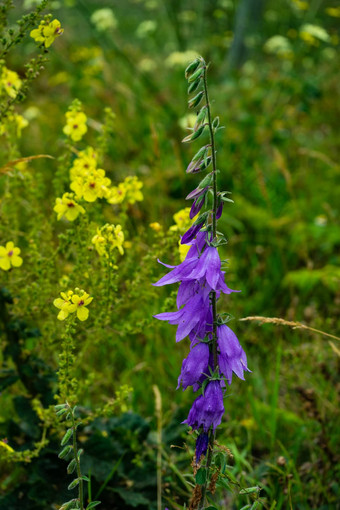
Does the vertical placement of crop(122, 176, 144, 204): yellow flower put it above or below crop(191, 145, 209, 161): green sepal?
below

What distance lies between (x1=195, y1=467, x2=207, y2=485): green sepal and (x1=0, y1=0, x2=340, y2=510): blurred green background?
1.13ft

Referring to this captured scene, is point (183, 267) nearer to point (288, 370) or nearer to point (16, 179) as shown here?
point (16, 179)

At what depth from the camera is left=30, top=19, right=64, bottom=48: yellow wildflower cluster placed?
1539 mm

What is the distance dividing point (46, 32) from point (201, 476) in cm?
129

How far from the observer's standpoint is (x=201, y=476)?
119 cm

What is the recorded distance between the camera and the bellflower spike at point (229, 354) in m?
1.13

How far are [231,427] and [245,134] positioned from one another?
2.73 m

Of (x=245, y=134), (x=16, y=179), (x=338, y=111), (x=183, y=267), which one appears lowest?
(x=338, y=111)

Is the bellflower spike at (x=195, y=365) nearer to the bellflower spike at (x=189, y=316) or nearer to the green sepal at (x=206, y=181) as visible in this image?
the bellflower spike at (x=189, y=316)

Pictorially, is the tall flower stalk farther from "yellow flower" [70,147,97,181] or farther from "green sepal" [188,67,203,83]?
"yellow flower" [70,147,97,181]

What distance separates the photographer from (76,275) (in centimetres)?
173

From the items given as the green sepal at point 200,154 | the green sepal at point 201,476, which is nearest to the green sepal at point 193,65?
the green sepal at point 200,154

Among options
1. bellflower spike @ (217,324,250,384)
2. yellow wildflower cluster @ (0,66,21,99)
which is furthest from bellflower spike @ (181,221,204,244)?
yellow wildflower cluster @ (0,66,21,99)

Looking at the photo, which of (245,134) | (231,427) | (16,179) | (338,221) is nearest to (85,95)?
(245,134)
